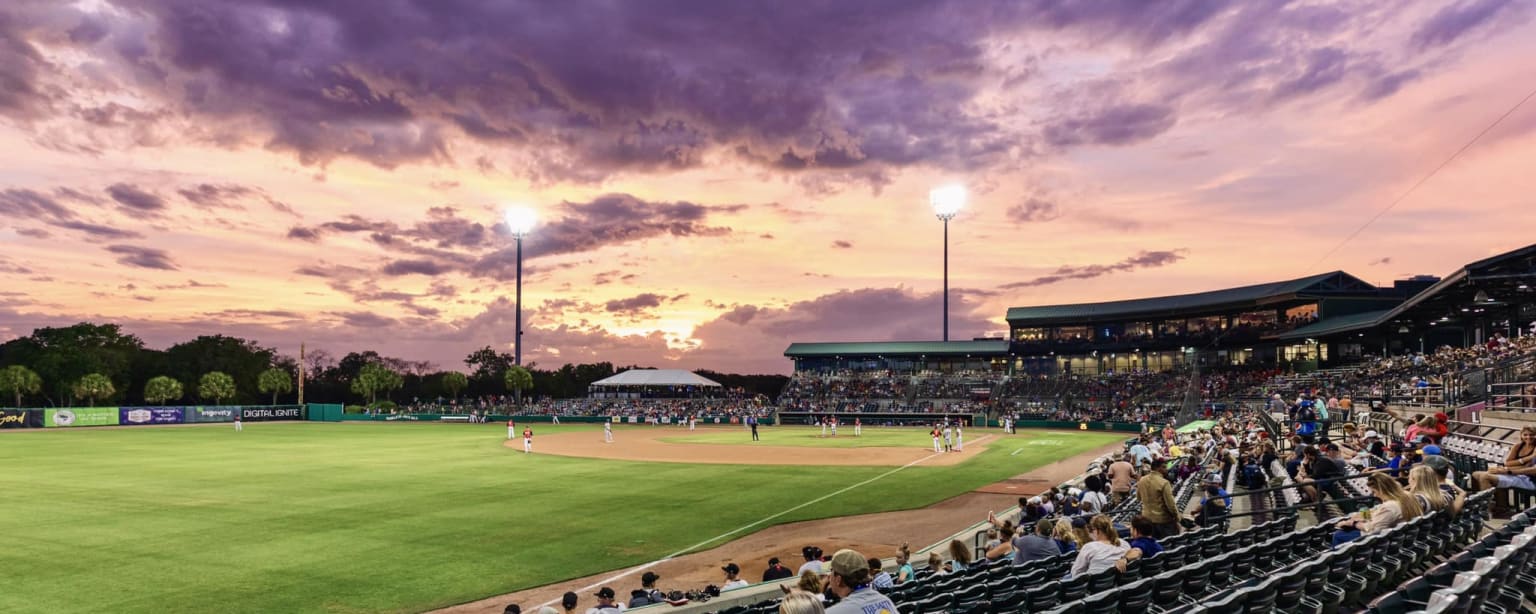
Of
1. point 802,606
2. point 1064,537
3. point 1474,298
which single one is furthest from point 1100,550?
point 1474,298

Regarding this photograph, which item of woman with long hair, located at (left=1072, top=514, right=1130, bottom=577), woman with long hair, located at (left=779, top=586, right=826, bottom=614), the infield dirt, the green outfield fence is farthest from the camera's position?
the green outfield fence

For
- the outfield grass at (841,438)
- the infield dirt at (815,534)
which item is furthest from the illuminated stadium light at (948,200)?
the infield dirt at (815,534)

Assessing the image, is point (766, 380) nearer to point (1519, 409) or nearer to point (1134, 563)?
point (1519, 409)

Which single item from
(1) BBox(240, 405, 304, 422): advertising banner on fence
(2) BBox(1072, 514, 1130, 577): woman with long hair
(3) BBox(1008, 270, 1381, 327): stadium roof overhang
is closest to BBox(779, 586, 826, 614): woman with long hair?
(2) BBox(1072, 514, 1130, 577): woman with long hair

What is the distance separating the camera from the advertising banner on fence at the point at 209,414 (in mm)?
84812

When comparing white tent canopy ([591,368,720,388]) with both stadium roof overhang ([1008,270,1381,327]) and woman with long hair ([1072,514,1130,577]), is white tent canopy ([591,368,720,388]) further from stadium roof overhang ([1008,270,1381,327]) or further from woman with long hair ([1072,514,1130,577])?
woman with long hair ([1072,514,1130,577])

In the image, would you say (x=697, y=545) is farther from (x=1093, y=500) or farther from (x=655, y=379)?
(x=655, y=379)

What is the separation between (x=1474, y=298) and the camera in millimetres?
35781

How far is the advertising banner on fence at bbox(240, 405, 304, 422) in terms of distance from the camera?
291ft

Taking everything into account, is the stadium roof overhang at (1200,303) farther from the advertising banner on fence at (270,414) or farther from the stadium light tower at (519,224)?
the advertising banner on fence at (270,414)

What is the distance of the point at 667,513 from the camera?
24234mm

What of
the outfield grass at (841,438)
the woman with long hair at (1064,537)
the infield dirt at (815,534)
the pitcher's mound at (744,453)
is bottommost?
the outfield grass at (841,438)

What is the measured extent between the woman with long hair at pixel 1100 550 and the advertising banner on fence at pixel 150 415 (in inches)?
3677

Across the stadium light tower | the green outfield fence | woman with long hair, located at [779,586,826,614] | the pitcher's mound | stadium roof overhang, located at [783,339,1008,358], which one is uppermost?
the stadium light tower
